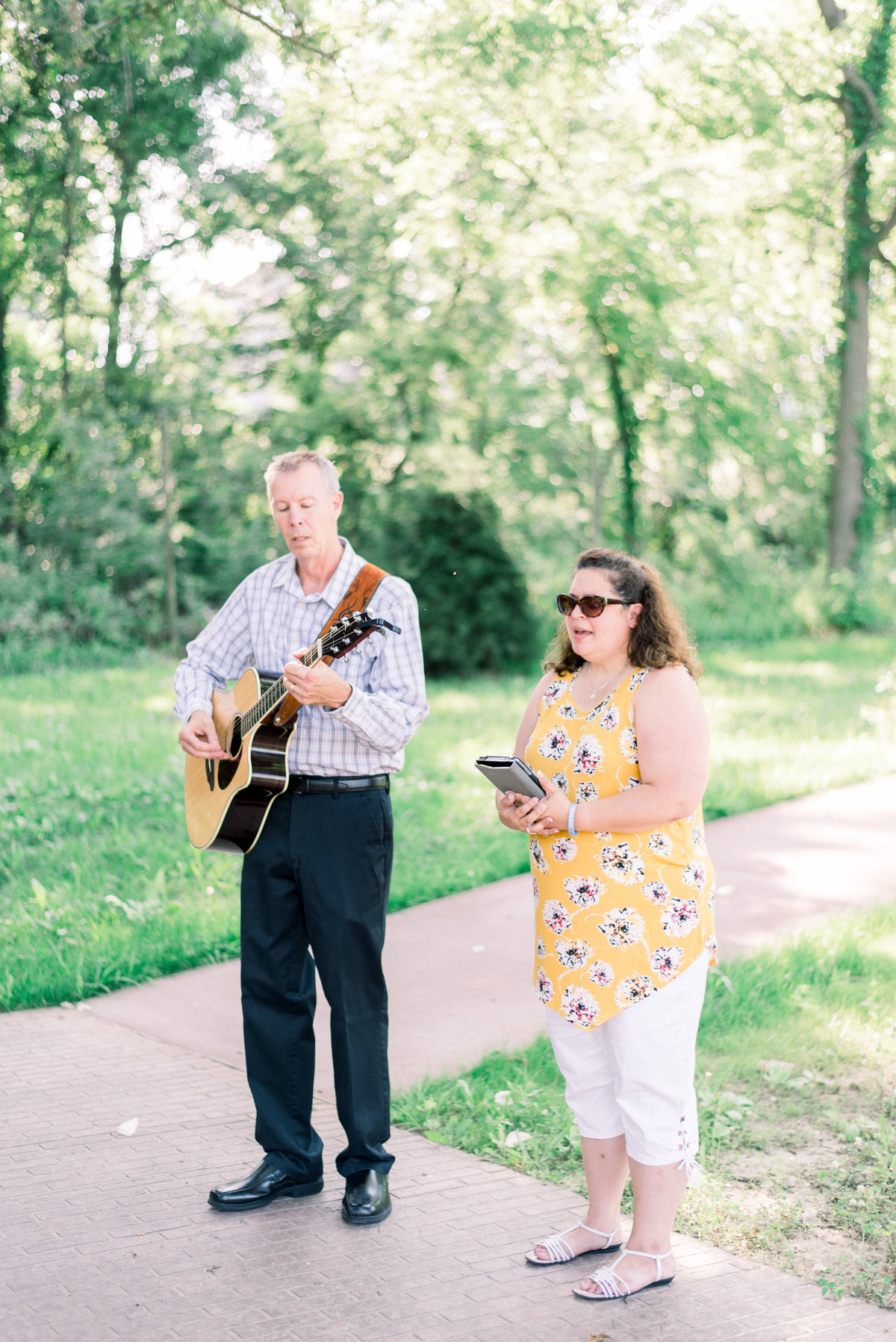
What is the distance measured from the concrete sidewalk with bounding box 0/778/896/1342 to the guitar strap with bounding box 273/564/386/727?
138 cm

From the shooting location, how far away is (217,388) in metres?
17.2

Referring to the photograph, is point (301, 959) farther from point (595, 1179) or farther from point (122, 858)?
point (122, 858)

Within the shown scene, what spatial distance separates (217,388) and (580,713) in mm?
14815

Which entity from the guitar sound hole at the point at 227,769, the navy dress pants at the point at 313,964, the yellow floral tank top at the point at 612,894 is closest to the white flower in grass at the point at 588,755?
the yellow floral tank top at the point at 612,894

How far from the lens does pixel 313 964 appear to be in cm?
381

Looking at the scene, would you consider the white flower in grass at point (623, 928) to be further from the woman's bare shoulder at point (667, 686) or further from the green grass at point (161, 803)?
the green grass at point (161, 803)

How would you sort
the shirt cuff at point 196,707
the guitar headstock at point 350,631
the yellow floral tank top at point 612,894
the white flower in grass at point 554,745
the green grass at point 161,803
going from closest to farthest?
the yellow floral tank top at point 612,894 → the white flower in grass at point 554,745 → the guitar headstock at point 350,631 → the shirt cuff at point 196,707 → the green grass at point 161,803

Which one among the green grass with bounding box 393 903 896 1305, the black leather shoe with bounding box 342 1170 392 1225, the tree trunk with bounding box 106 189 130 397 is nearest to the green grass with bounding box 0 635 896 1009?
the green grass with bounding box 393 903 896 1305

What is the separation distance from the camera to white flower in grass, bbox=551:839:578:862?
10.5ft

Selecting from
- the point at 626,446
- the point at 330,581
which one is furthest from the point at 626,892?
the point at 626,446

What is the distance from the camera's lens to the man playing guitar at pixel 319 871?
356 centimetres

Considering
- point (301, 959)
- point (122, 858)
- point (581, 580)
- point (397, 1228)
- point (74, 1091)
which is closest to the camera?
point (581, 580)

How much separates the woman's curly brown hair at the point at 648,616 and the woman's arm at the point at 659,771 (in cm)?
7

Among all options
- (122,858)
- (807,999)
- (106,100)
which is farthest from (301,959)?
(106,100)
